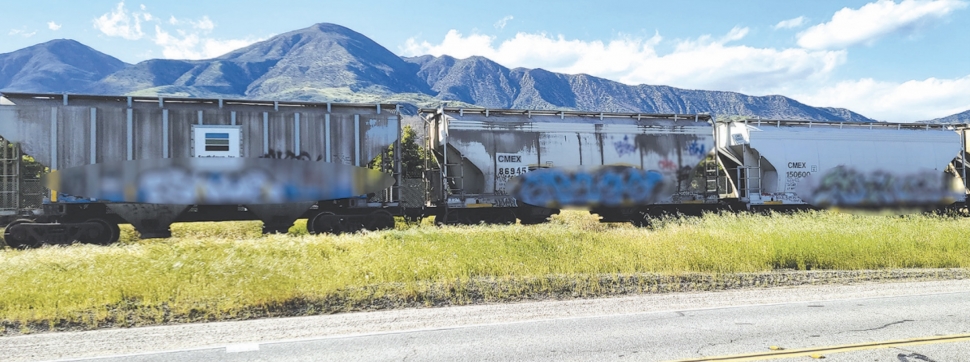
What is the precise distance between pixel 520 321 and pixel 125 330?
4253mm

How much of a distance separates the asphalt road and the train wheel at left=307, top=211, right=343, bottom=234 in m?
8.81

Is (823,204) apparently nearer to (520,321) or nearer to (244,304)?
(520,321)

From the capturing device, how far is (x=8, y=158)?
48.2ft

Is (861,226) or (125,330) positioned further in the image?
(861,226)

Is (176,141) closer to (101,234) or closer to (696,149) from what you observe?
(101,234)

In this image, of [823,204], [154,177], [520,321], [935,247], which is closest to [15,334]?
[520,321]

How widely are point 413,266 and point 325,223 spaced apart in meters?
6.63

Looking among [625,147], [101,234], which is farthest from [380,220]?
[625,147]

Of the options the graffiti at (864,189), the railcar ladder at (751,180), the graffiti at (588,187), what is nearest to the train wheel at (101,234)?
the graffiti at (588,187)

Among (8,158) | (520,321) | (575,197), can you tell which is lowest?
(520,321)

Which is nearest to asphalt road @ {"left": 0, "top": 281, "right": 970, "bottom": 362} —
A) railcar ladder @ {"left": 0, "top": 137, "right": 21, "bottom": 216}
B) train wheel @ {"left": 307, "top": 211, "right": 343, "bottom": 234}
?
train wheel @ {"left": 307, "top": 211, "right": 343, "bottom": 234}

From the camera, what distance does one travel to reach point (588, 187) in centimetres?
1845

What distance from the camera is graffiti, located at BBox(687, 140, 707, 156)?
19.6m

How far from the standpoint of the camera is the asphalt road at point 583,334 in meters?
5.77
